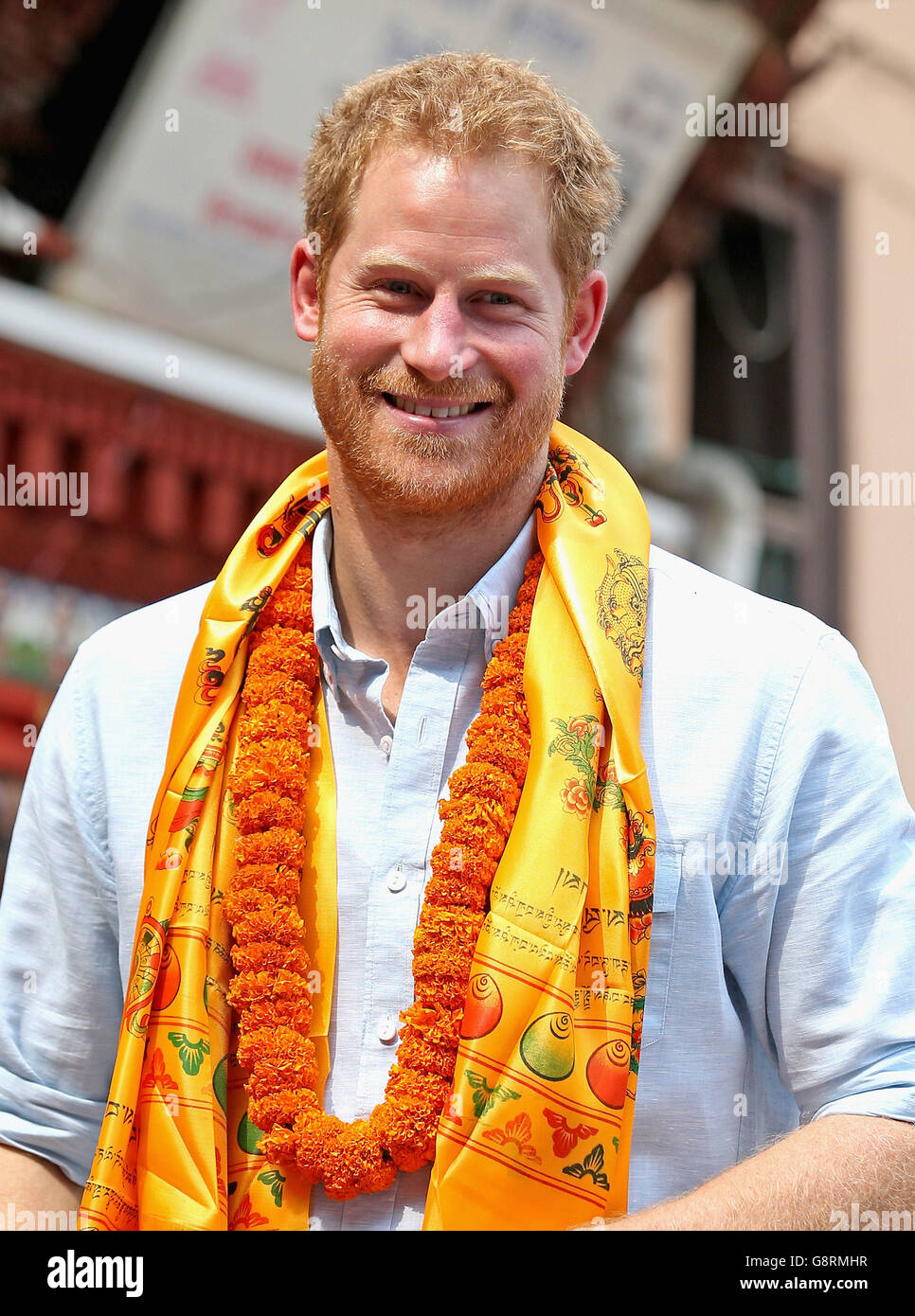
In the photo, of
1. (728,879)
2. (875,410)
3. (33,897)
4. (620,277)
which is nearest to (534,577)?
(728,879)

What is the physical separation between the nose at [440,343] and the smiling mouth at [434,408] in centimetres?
5

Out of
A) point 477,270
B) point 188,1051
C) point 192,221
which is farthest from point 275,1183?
point 192,221

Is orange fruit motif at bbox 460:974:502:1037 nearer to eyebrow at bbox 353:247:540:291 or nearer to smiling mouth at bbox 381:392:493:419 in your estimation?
smiling mouth at bbox 381:392:493:419

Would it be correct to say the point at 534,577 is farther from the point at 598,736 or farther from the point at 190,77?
the point at 190,77

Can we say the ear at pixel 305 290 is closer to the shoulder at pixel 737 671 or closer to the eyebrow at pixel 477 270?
the eyebrow at pixel 477 270

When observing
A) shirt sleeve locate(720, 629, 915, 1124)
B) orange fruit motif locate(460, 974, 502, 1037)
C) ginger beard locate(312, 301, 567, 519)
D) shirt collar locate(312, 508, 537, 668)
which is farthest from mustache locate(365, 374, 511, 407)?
orange fruit motif locate(460, 974, 502, 1037)

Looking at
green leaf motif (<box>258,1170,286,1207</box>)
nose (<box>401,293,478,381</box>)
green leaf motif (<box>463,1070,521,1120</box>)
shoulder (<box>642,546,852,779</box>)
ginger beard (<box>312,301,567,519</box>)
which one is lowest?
green leaf motif (<box>258,1170,286,1207</box>)

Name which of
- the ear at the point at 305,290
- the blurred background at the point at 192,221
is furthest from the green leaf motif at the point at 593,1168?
the blurred background at the point at 192,221

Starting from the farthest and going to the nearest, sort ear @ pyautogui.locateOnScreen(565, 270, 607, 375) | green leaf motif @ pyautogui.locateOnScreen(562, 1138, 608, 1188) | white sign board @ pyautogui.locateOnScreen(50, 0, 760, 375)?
1. white sign board @ pyautogui.locateOnScreen(50, 0, 760, 375)
2. ear @ pyautogui.locateOnScreen(565, 270, 607, 375)
3. green leaf motif @ pyautogui.locateOnScreen(562, 1138, 608, 1188)

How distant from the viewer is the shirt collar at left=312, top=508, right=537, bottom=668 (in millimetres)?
2316

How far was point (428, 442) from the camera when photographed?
7.24 ft

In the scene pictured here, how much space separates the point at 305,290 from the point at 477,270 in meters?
0.43

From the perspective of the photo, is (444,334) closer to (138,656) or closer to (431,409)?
(431,409)

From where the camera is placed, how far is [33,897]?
7.74 feet
